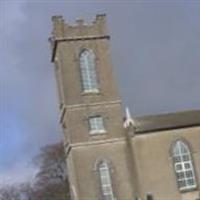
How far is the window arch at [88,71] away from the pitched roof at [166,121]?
4.57 metres

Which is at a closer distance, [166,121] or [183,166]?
[183,166]

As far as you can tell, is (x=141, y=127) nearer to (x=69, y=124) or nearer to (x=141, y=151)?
(x=141, y=151)

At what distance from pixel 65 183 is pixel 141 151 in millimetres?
31432

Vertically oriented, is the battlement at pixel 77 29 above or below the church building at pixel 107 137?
above

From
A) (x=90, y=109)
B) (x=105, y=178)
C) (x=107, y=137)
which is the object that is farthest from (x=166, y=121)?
(x=105, y=178)

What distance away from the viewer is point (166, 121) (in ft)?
156

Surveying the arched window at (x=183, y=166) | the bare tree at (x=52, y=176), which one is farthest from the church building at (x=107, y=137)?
the bare tree at (x=52, y=176)

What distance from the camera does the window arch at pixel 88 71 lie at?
47.1 meters

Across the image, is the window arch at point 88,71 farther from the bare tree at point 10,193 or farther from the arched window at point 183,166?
the bare tree at point 10,193

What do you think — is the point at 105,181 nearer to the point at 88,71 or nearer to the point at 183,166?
the point at 183,166

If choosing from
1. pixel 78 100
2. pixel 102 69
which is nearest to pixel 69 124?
pixel 78 100

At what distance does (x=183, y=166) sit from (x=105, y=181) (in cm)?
632

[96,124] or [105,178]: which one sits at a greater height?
[96,124]

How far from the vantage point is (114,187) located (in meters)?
44.5
